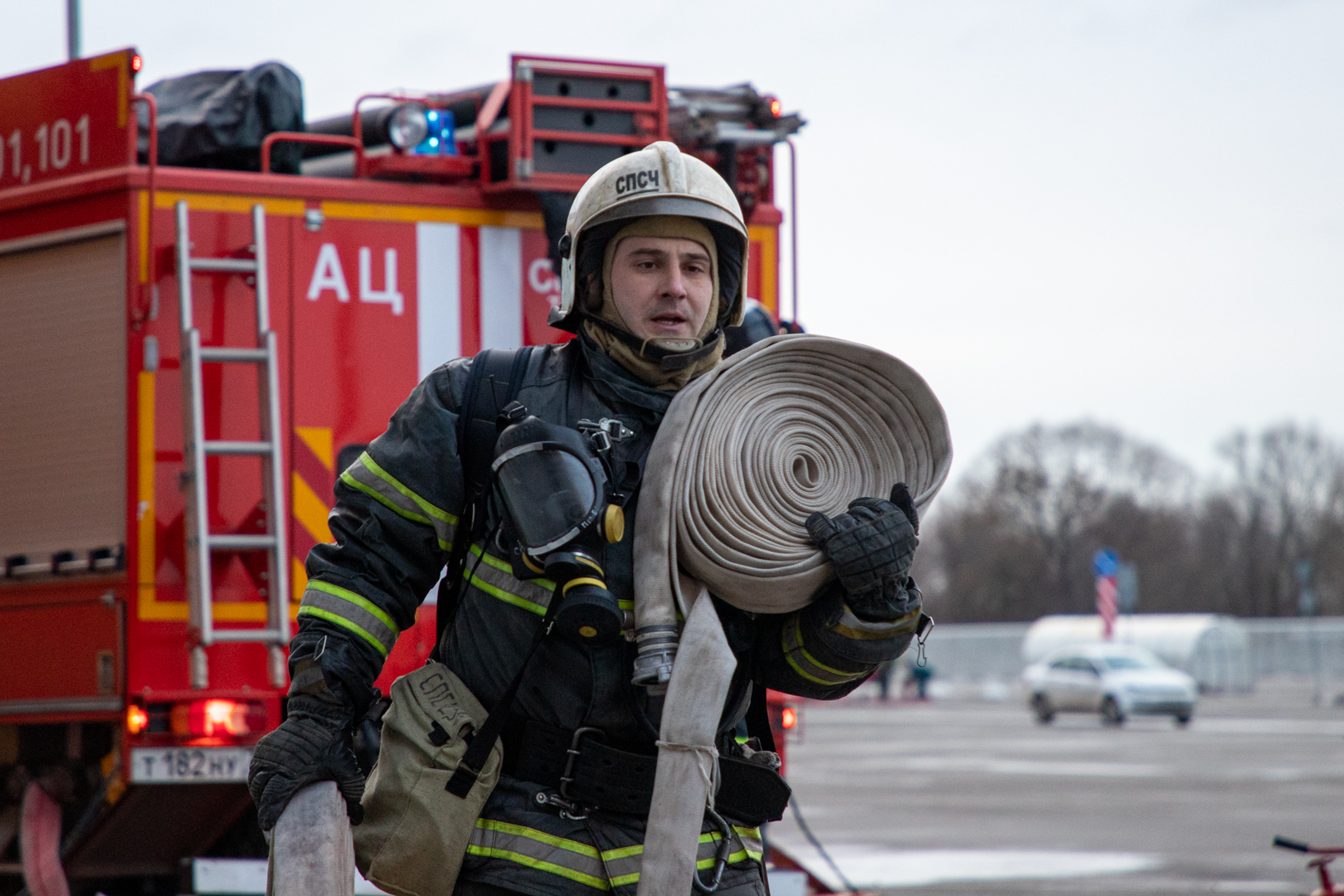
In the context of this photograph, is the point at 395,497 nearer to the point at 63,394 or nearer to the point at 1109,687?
the point at 63,394

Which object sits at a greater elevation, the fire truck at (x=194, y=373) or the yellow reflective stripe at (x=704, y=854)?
the fire truck at (x=194, y=373)

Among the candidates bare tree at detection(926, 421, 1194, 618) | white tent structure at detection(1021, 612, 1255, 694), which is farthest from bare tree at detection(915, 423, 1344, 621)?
white tent structure at detection(1021, 612, 1255, 694)

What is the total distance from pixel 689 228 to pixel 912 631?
2.63 feet

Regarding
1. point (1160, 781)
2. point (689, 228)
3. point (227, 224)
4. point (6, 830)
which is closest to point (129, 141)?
point (227, 224)

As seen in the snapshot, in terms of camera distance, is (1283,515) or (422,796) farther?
(1283,515)

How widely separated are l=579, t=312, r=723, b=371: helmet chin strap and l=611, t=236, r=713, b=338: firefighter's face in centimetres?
2

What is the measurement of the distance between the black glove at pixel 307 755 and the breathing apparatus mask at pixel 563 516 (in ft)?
1.23

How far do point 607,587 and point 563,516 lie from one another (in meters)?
0.20

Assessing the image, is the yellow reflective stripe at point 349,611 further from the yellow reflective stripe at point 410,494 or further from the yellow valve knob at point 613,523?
the yellow valve knob at point 613,523

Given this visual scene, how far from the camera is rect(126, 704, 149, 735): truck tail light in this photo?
543cm

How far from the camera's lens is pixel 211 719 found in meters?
5.48

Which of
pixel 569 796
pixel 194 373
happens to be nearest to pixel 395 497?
pixel 569 796

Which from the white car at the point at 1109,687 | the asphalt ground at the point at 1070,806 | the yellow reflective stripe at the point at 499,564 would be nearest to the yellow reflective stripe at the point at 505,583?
the yellow reflective stripe at the point at 499,564

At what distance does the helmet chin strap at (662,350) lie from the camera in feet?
9.91
